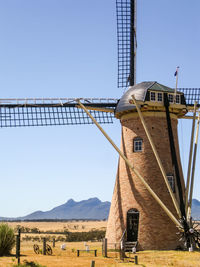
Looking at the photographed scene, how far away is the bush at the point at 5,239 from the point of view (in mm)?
24656

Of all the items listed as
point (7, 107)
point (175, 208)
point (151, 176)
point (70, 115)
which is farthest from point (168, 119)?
point (7, 107)

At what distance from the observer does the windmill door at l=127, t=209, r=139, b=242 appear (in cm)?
2856

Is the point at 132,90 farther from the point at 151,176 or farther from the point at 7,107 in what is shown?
the point at 7,107

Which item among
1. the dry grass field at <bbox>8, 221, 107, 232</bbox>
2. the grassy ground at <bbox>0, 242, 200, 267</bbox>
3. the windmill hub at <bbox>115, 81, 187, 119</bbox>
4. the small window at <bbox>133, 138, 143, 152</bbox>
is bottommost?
the dry grass field at <bbox>8, 221, 107, 232</bbox>

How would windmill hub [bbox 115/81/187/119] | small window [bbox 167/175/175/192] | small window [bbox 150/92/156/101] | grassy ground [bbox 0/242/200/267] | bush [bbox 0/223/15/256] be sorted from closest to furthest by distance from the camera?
grassy ground [bbox 0/242/200/267], bush [bbox 0/223/15/256], small window [bbox 167/175/175/192], windmill hub [bbox 115/81/187/119], small window [bbox 150/92/156/101]

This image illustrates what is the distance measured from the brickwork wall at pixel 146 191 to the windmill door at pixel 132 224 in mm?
289

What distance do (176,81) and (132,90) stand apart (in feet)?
10.2

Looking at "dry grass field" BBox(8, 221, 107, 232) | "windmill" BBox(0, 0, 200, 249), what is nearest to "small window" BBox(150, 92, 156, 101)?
"windmill" BBox(0, 0, 200, 249)

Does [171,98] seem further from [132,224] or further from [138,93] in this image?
[132,224]

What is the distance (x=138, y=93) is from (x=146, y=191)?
21.7 ft

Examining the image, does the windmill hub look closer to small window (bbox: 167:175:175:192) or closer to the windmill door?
small window (bbox: 167:175:175:192)

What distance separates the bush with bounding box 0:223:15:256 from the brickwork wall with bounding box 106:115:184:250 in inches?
285

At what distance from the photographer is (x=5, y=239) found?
24.8 m

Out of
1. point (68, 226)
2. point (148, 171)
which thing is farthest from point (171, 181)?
point (68, 226)
